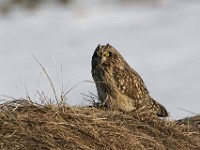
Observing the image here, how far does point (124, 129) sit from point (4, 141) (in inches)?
48.3

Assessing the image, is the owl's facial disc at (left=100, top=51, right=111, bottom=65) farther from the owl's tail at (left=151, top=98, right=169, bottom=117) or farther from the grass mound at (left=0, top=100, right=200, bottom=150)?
the grass mound at (left=0, top=100, right=200, bottom=150)

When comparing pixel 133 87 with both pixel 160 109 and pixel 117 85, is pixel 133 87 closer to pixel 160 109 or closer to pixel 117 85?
pixel 117 85

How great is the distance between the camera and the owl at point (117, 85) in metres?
9.58

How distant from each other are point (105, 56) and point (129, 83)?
16.6 inches

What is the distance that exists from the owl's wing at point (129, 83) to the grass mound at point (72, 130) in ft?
3.27

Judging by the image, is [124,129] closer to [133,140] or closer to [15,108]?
[133,140]

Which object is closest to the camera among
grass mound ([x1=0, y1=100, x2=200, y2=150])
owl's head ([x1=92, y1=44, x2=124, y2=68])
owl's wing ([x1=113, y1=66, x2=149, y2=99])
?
grass mound ([x1=0, y1=100, x2=200, y2=150])

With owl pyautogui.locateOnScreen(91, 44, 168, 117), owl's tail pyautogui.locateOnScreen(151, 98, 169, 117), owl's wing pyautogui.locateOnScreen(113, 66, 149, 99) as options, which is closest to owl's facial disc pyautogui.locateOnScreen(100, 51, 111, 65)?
owl pyautogui.locateOnScreen(91, 44, 168, 117)

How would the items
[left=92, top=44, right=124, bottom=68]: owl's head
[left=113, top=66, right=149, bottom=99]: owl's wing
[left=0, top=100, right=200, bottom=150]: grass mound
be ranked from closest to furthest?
[left=0, top=100, right=200, bottom=150]: grass mound → [left=92, top=44, right=124, bottom=68]: owl's head → [left=113, top=66, right=149, bottom=99]: owl's wing

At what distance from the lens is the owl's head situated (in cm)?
951

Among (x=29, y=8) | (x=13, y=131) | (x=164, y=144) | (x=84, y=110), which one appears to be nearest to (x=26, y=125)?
(x=13, y=131)

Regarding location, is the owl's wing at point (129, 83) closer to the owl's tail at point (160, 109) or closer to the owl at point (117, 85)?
the owl at point (117, 85)

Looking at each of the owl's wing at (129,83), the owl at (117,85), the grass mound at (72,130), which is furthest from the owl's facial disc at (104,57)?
the grass mound at (72,130)

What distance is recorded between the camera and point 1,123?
785 centimetres
